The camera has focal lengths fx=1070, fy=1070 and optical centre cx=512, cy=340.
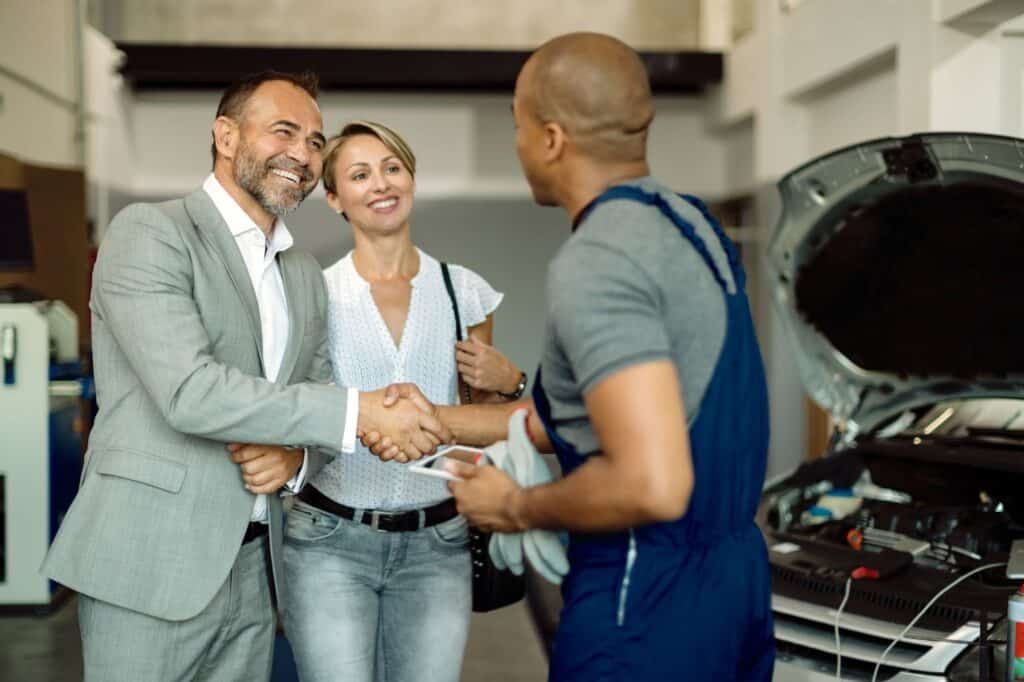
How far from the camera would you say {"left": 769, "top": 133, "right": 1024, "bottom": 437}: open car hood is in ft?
8.07

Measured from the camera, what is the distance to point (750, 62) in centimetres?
782

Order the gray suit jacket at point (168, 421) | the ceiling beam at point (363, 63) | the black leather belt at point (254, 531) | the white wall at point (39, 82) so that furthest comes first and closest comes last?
the ceiling beam at point (363, 63)
the white wall at point (39, 82)
the black leather belt at point (254, 531)
the gray suit jacket at point (168, 421)

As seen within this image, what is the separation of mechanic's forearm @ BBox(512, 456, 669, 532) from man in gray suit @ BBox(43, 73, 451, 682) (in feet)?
1.88

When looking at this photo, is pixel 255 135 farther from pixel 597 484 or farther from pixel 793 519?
pixel 793 519

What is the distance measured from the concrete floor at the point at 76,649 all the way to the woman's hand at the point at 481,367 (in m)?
1.94

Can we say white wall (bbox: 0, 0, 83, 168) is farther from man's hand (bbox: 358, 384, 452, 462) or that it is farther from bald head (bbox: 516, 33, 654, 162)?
bald head (bbox: 516, 33, 654, 162)

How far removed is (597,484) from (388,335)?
44.6 inches

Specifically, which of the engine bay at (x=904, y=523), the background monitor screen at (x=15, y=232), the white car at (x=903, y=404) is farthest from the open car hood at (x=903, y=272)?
the background monitor screen at (x=15, y=232)

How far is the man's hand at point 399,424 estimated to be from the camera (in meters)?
2.10

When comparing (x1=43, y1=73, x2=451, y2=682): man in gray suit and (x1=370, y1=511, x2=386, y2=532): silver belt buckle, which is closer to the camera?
(x1=43, y1=73, x2=451, y2=682): man in gray suit

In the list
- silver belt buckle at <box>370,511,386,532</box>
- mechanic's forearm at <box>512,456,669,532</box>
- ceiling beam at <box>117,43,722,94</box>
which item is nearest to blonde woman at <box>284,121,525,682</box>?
silver belt buckle at <box>370,511,386,532</box>

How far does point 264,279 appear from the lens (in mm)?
2197

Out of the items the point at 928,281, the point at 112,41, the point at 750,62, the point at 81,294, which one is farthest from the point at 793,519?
the point at 112,41

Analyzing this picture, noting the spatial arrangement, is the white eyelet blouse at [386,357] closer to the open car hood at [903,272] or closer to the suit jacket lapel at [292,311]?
the suit jacket lapel at [292,311]
